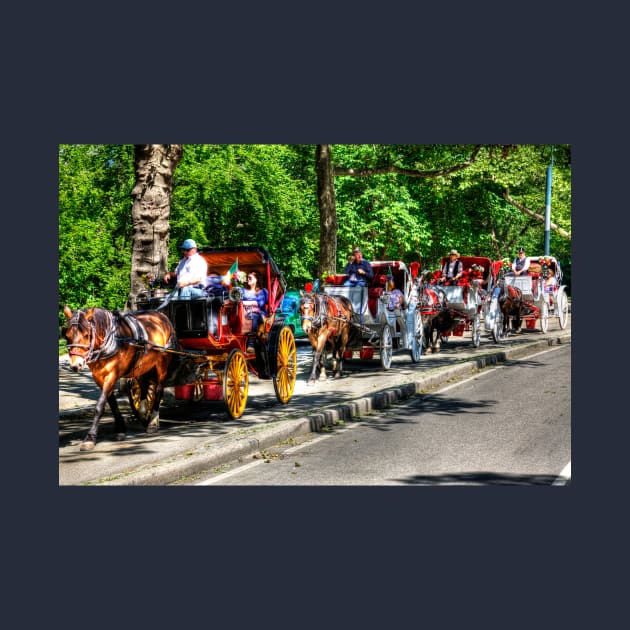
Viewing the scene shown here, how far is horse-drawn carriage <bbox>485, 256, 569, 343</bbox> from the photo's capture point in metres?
23.3

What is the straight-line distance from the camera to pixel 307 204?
81.1 feet

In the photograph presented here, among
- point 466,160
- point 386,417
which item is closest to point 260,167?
point 466,160

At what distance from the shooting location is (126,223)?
18.8m

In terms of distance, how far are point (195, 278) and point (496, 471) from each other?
4369mm

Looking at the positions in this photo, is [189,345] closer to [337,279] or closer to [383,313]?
[383,313]

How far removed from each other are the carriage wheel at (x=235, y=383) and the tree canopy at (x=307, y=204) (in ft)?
13.8

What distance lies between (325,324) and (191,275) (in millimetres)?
4961

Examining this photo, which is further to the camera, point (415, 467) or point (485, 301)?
point (485, 301)

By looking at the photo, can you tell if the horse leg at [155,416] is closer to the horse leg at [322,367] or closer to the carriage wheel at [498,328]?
the horse leg at [322,367]

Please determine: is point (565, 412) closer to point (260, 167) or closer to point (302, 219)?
point (302, 219)

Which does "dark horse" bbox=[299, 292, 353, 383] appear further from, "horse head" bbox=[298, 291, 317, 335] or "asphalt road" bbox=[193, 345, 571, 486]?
"asphalt road" bbox=[193, 345, 571, 486]

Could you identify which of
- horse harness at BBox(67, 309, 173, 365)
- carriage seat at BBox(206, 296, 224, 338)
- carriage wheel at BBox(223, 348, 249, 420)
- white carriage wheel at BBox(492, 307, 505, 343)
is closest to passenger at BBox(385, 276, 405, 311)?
white carriage wheel at BBox(492, 307, 505, 343)

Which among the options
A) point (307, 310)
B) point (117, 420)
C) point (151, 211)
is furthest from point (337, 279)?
point (117, 420)

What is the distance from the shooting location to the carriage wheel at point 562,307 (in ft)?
83.8
